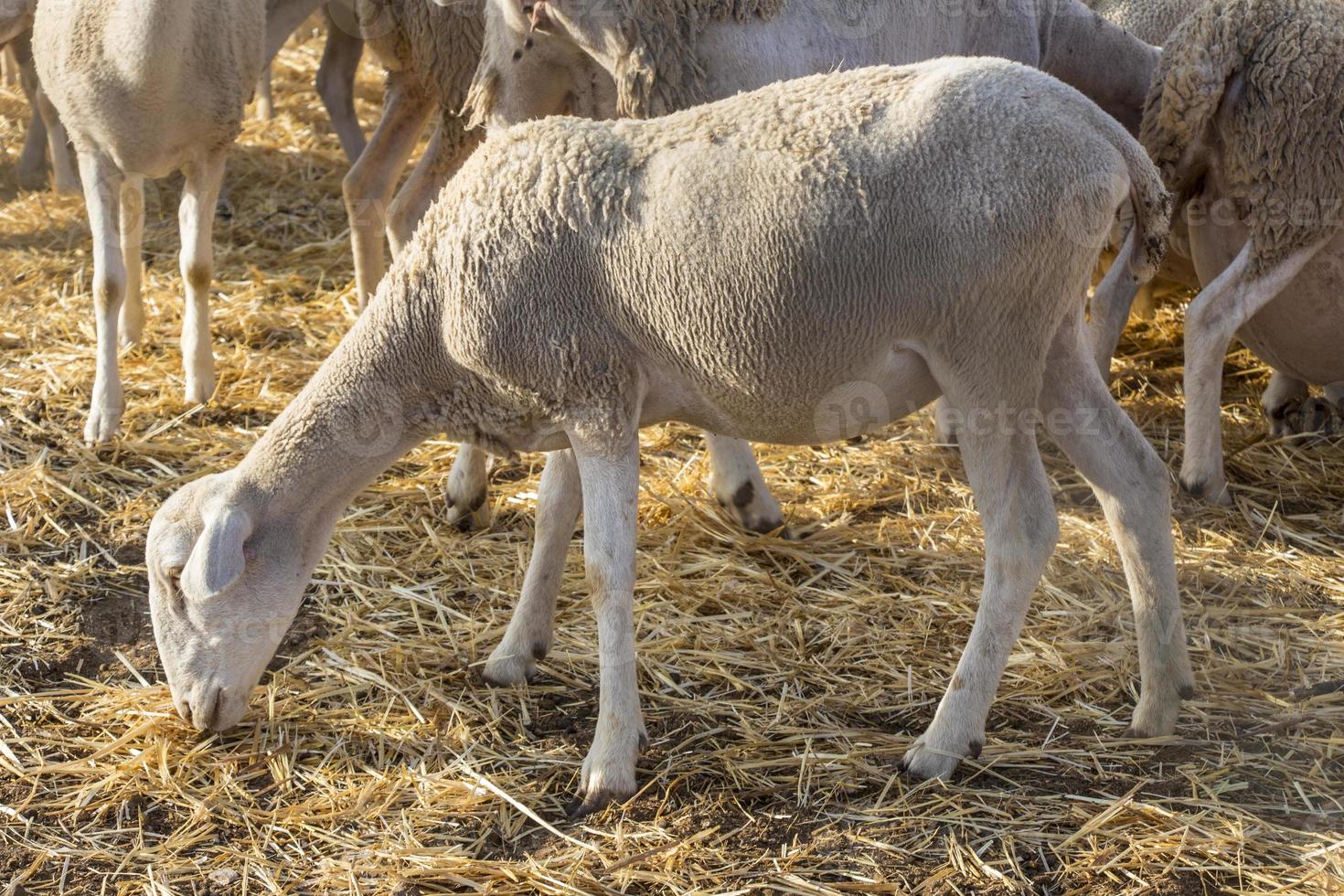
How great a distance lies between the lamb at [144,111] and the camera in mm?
5250

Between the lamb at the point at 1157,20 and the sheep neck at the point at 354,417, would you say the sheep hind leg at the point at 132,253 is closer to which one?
the sheep neck at the point at 354,417

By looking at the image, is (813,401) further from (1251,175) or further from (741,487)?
(1251,175)

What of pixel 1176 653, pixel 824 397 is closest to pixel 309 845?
pixel 824 397

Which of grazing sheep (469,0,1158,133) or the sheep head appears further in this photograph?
grazing sheep (469,0,1158,133)

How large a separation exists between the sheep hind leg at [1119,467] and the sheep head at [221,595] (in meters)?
1.82

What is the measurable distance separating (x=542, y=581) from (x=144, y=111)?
2.62 metres

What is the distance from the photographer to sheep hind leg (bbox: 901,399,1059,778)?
3.29 meters

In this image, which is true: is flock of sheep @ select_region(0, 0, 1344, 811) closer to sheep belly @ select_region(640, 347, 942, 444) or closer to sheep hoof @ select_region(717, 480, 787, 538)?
sheep belly @ select_region(640, 347, 942, 444)

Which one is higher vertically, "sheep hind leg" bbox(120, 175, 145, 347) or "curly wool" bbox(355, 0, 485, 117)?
"curly wool" bbox(355, 0, 485, 117)

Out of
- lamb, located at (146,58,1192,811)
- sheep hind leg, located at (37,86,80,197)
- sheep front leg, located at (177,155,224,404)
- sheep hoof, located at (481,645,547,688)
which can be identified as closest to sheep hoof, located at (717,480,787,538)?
sheep hoof, located at (481,645,547,688)

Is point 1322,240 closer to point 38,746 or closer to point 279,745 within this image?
point 279,745

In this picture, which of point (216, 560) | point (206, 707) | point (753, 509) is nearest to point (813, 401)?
point (216, 560)

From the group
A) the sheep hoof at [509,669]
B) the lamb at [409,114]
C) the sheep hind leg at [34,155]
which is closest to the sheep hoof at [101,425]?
the lamb at [409,114]

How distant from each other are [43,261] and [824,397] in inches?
205
